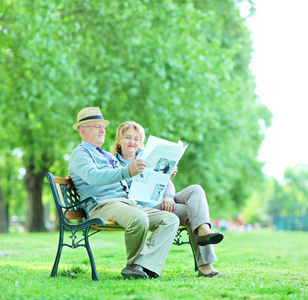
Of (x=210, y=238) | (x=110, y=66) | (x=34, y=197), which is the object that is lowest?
(x=34, y=197)

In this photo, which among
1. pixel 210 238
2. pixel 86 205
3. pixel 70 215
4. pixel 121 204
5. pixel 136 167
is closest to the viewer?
pixel 136 167

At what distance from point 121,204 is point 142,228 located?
15.0 inches

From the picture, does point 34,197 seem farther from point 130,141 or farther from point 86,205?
point 86,205

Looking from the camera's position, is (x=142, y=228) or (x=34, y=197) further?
(x=34, y=197)

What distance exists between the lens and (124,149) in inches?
227

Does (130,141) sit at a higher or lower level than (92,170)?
higher

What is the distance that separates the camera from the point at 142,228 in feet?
15.9

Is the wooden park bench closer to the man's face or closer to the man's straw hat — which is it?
the man's face

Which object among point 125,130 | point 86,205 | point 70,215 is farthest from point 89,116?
point 70,215

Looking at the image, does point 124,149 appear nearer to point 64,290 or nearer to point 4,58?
point 64,290

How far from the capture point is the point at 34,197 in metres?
24.2

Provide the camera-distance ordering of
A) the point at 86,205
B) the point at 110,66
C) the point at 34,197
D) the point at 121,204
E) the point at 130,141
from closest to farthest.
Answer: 1. the point at 121,204
2. the point at 86,205
3. the point at 130,141
4. the point at 110,66
5. the point at 34,197

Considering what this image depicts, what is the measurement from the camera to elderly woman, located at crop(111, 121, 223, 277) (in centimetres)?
516

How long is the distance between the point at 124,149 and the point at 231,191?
24170mm
